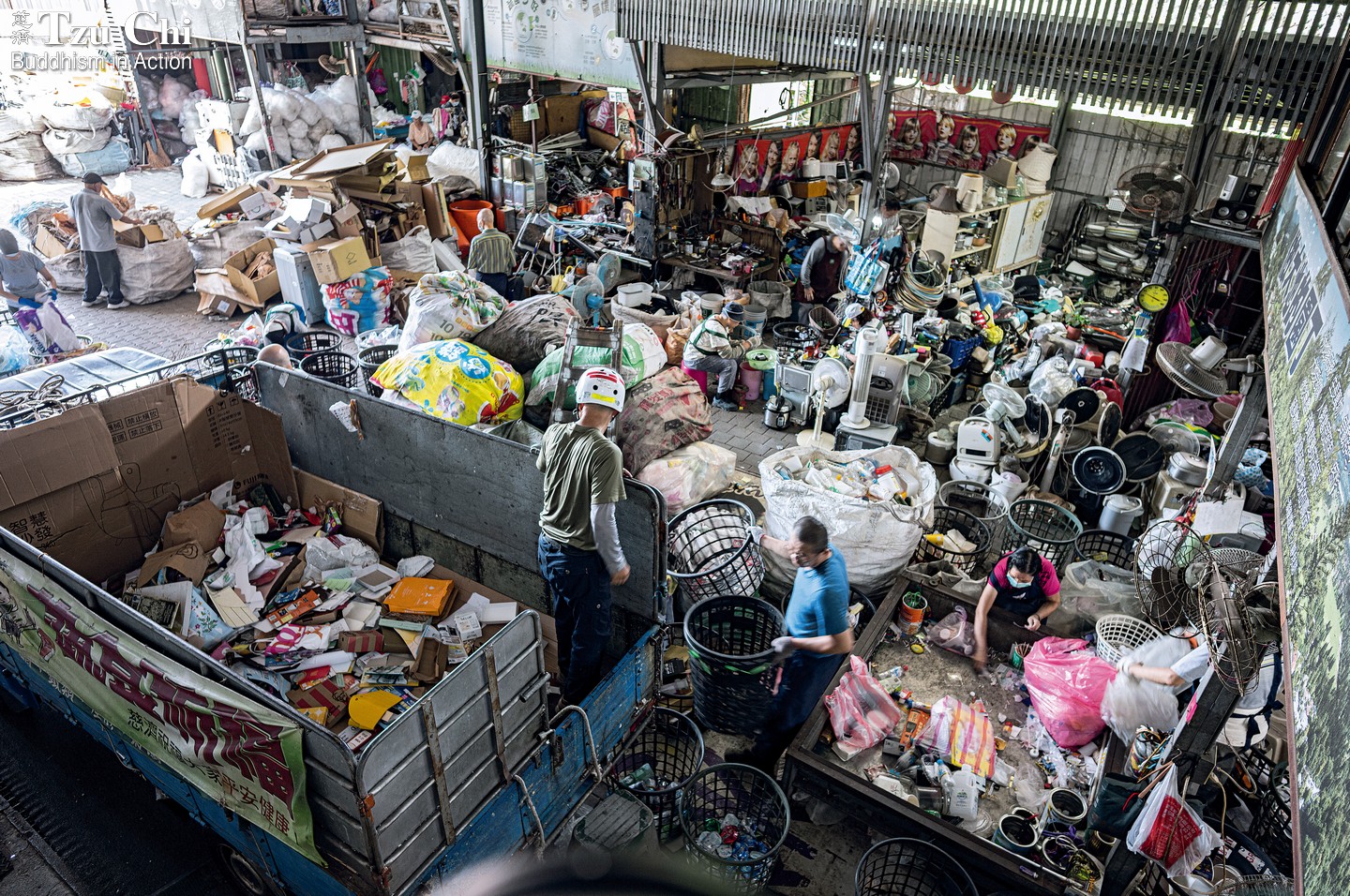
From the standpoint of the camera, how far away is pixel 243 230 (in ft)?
33.7

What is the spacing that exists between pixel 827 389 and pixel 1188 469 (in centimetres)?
280

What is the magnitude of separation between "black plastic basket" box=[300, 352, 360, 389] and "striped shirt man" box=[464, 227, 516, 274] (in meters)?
2.63

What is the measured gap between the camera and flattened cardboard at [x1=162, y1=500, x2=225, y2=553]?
4.84 metres

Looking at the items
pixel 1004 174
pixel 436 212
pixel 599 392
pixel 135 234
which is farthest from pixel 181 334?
pixel 1004 174

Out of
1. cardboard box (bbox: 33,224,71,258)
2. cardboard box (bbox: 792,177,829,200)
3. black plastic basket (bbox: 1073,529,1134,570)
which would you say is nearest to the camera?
black plastic basket (bbox: 1073,529,1134,570)

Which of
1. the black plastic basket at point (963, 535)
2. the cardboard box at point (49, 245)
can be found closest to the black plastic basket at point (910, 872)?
the black plastic basket at point (963, 535)

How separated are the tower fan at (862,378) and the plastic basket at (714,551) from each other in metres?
1.87

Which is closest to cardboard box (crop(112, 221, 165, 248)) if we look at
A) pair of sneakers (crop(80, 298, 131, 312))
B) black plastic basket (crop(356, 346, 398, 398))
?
pair of sneakers (crop(80, 298, 131, 312))

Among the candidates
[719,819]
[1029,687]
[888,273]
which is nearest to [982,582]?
[1029,687]

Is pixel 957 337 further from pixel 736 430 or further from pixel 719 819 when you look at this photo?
pixel 719 819

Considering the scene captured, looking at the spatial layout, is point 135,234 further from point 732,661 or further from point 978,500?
point 978,500

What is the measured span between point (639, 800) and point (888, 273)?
258 inches

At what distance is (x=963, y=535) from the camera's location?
582 cm

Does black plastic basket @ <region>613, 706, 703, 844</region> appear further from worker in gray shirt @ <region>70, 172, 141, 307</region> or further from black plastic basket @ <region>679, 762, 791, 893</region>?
worker in gray shirt @ <region>70, 172, 141, 307</region>
